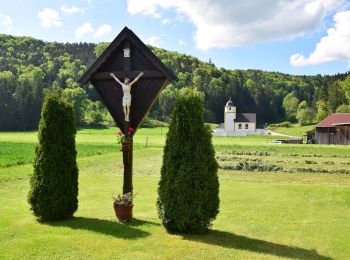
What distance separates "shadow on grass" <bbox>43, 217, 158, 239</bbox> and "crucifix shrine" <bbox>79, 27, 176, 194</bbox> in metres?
1.05

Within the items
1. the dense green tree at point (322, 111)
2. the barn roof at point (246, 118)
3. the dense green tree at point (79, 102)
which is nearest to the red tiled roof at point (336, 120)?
the barn roof at point (246, 118)

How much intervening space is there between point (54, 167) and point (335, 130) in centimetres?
6120

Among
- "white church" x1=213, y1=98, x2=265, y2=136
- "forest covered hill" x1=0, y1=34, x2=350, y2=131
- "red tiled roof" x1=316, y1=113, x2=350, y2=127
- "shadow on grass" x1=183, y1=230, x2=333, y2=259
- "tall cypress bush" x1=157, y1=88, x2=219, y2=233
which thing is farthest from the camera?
"forest covered hill" x1=0, y1=34, x2=350, y2=131

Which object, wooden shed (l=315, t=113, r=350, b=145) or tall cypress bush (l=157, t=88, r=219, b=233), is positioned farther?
wooden shed (l=315, t=113, r=350, b=145)

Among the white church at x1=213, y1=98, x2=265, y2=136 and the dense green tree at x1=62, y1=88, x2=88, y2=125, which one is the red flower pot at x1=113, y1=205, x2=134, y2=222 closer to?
the white church at x1=213, y1=98, x2=265, y2=136

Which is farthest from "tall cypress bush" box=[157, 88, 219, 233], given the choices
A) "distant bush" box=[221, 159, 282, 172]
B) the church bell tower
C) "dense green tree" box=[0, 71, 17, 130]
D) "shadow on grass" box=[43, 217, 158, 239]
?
"dense green tree" box=[0, 71, 17, 130]

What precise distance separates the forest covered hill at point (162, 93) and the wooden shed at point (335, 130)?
27252mm

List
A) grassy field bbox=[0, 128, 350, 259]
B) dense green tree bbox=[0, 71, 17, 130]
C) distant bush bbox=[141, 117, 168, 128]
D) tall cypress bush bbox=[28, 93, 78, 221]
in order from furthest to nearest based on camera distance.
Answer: distant bush bbox=[141, 117, 168, 128] → dense green tree bbox=[0, 71, 17, 130] → tall cypress bush bbox=[28, 93, 78, 221] → grassy field bbox=[0, 128, 350, 259]

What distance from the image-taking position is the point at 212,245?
856 centimetres

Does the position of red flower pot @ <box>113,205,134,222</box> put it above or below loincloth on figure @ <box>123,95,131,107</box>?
below

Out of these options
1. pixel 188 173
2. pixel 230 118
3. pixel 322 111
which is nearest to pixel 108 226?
pixel 188 173

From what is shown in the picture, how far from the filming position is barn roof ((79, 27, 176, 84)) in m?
10.3

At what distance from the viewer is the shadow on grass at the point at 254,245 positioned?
27.3 ft

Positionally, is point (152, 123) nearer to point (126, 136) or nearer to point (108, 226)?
point (126, 136)
